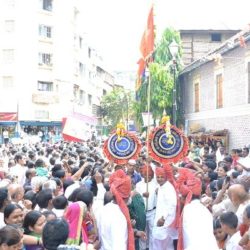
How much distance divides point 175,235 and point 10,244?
3.91 metres

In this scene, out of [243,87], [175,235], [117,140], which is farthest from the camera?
[243,87]

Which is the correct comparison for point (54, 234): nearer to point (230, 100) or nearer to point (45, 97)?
point (230, 100)

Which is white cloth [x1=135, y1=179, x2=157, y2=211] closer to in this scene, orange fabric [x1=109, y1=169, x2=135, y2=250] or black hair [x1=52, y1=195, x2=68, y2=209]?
orange fabric [x1=109, y1=169, x2=135, y2=250]

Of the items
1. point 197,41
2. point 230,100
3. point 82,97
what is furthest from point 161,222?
point 82,97

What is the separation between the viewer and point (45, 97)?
Result: 41.8 m

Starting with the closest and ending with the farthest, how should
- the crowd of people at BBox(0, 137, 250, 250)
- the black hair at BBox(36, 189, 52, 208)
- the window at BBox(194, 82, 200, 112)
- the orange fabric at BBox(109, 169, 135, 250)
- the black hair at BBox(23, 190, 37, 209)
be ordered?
the crowd of people at BBox(0, 137, 250, 250) < the orange fabric at BBox(109, 169, 135, 250) < the black hair at BBox(36, 189, 52, 208) < the black hair at BBox(23, 190, 37, 209) < the window at BBox(194, 82, 200, 112)

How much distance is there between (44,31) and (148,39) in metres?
31.0

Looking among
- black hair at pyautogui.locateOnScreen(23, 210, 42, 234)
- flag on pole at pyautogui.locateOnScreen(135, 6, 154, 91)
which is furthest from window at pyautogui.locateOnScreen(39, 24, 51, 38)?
black hair at pyautogui.locateOnScreen(23, 210, 42, 234)

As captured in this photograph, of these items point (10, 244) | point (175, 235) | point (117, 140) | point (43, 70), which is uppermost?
point (43, 70)

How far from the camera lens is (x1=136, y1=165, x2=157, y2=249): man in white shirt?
28.1ft

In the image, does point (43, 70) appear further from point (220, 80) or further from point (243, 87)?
point (243, 87)

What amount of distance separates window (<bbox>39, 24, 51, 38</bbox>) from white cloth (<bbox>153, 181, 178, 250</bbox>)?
3563 centimetres

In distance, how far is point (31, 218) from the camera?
17.6 ft

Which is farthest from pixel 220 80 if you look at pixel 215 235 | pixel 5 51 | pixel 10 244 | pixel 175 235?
pixel 5 51
